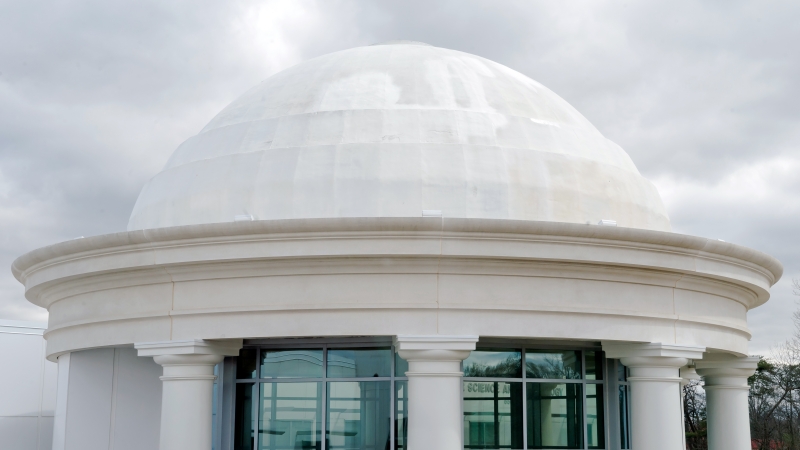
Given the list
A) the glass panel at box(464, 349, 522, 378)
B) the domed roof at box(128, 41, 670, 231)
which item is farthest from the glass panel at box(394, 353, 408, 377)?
the domed roof at box(128, 41, 670, 231)

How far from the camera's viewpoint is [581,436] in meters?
18.3

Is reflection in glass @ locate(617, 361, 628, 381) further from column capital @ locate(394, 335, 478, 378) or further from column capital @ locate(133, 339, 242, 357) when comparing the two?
column capital @ locate(133, 339, 242, 357)

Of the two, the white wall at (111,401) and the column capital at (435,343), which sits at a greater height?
the column capital at (435,343)

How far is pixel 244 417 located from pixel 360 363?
8.72 feet

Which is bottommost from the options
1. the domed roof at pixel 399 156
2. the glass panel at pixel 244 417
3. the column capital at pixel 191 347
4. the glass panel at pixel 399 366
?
the glass panel at pixel 244 417

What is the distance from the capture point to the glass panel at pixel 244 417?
1803 cm

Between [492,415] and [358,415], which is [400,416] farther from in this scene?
[492,415]

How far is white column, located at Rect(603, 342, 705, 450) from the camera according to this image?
1606cm

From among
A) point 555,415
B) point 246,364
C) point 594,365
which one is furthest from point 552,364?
point 246,364

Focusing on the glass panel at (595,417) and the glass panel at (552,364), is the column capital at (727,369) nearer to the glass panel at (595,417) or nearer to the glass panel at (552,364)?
the glass panel at (595,417)

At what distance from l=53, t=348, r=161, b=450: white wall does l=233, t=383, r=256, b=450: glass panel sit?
5.59 feet

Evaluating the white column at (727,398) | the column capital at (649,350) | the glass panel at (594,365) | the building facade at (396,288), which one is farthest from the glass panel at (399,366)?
the white column at (727,398)

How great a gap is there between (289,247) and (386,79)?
6.40 meters

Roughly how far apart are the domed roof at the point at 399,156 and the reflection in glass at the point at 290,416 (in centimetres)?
334
